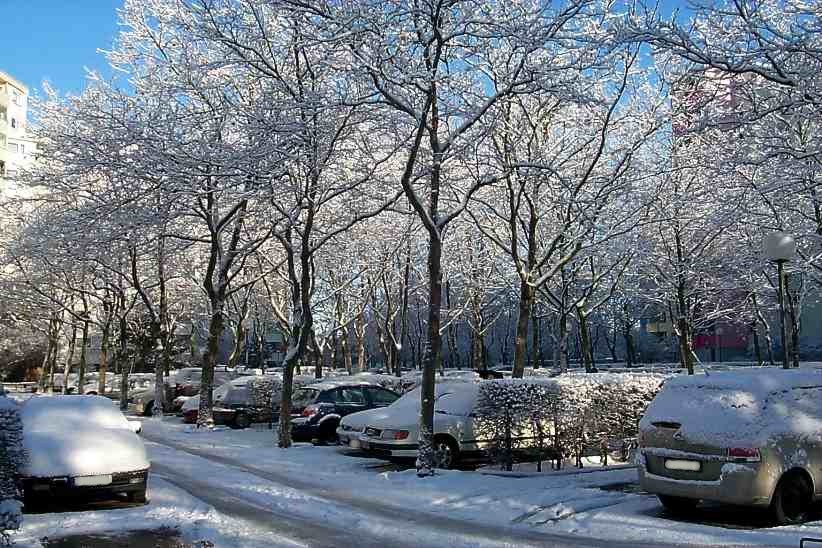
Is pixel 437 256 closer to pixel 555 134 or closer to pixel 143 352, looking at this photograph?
pixel 555 134

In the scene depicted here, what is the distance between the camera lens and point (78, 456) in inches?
393

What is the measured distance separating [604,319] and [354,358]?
103ft

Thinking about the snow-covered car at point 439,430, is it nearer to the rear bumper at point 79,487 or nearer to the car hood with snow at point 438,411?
the car hood with snow at point 438,411

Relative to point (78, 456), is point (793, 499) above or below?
below

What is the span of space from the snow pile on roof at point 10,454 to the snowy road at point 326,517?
2536 mm

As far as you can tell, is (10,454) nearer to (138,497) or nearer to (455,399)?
(138,497)

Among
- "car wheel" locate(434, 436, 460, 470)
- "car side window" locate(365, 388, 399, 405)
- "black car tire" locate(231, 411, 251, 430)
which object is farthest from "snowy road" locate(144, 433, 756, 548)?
"black car tire" locate(231, 411, 251, 430)

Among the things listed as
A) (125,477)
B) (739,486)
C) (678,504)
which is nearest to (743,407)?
(739,486)

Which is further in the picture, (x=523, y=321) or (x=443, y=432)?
(x=523, y=321)

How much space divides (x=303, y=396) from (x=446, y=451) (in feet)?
26.2

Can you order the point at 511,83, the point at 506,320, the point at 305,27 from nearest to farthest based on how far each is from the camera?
the point at 511,83, the point at 305,27, the point at 506,320

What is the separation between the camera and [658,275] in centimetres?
3297

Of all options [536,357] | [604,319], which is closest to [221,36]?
[536,357]

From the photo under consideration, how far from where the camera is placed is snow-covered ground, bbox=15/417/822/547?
8.65 meters
